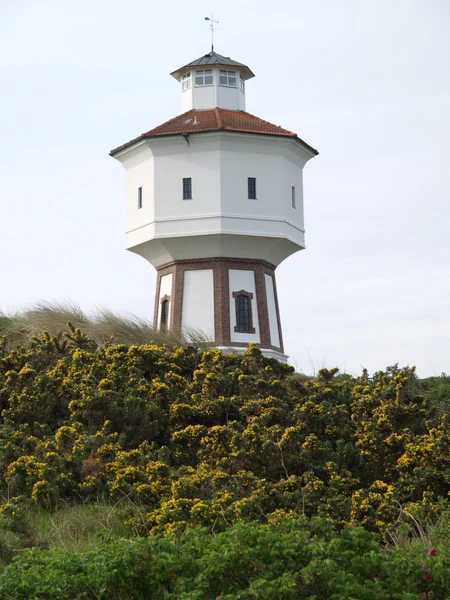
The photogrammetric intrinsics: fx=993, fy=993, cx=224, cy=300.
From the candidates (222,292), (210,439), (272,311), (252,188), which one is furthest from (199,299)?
(210,439)

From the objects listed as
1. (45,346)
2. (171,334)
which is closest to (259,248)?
(171,334)

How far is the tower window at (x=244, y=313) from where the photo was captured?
37.8 metres

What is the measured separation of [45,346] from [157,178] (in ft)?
73.4

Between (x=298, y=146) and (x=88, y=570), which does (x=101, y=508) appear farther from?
(x=298, y=146)

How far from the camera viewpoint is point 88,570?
8188 millimetres

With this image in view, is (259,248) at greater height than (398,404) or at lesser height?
greater

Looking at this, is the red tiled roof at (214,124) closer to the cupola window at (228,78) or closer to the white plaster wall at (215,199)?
the white plaster wall at (215,199)

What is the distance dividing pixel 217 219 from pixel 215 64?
752 cm

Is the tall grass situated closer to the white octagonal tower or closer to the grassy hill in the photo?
the grassy hill

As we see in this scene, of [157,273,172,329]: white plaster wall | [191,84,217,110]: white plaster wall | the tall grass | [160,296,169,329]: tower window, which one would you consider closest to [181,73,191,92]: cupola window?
[191,84,217,110]: white plaster wall

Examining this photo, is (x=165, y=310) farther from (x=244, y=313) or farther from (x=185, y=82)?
(x=185, y=82)

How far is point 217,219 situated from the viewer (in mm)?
36844

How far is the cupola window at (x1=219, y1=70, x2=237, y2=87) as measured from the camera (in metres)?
40.8

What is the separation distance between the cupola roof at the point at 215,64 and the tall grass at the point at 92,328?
2095 centimetres
